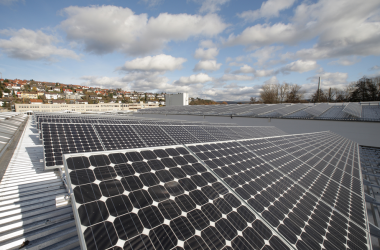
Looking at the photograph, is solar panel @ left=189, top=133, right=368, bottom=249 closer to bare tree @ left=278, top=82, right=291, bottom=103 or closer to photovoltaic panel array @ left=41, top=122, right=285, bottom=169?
photovoltaic panel array @ left=41, top=122, right=285, bottom=169

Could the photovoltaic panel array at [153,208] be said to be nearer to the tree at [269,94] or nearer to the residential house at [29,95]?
the tree at [269,94]

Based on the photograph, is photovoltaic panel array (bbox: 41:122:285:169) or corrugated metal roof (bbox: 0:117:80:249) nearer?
corrugated metal roof (bbox: 0:117:80:249)

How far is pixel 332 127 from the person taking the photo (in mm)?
22531

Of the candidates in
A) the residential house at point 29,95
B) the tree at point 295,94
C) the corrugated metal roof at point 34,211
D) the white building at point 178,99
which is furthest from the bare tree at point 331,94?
the residential house at point 29,95

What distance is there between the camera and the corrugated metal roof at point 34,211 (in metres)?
3.85

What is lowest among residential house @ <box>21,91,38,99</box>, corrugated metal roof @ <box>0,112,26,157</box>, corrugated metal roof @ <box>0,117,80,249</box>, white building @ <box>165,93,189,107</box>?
corrugated metal roof @ <box>0,117,80,249</box>

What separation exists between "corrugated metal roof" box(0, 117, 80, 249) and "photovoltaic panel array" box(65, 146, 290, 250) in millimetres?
1147

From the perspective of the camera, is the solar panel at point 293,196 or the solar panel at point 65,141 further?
the solar panel at point 65,141

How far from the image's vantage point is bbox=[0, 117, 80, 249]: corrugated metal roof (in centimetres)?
385

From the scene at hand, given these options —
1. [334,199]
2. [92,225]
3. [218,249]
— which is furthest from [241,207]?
[334,199]

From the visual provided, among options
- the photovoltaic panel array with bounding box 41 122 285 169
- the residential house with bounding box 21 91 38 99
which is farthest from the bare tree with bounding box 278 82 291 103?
the residential house with bounding box 21 91 38 99

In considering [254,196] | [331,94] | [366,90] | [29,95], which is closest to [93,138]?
[254,196]

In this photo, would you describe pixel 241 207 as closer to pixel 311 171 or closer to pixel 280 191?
pixel 280 191

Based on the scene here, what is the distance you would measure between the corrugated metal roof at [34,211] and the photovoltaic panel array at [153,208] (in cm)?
115
